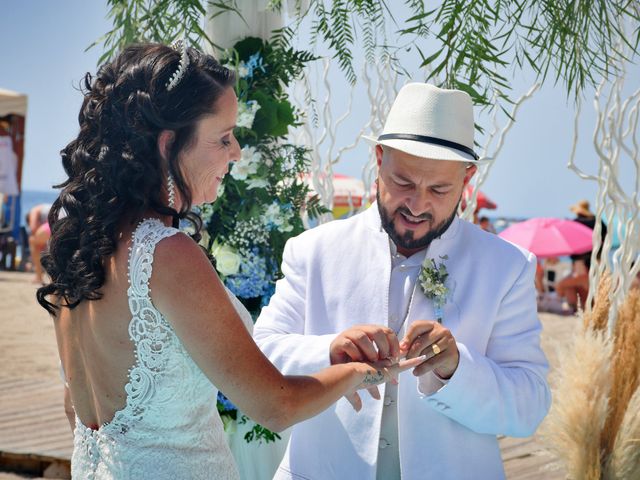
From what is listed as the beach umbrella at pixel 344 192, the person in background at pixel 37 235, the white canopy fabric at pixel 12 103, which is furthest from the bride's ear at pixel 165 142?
the white canopy fabric at pixel 12 103

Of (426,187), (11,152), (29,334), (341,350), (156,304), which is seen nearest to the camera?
(156,304)

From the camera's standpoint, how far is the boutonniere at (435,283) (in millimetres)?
2580

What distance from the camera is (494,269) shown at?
2625mm

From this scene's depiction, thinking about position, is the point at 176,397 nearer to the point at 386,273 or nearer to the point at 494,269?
the point at 386,273

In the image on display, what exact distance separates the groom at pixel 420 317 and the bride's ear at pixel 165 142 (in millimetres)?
701

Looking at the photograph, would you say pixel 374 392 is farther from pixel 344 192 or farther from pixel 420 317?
pixel 344 192

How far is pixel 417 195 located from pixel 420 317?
1.17ft

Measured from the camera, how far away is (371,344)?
2285 millimetres

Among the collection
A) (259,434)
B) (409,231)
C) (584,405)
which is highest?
A: (409,231)

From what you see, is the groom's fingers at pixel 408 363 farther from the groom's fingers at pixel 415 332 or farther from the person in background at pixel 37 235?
the person in background at pixel 37 235

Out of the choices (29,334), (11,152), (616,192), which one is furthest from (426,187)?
(11,152)

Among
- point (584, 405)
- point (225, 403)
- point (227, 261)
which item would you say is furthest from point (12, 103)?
point (584, 405)

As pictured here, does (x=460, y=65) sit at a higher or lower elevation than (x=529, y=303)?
higher

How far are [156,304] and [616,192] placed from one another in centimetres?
302
